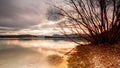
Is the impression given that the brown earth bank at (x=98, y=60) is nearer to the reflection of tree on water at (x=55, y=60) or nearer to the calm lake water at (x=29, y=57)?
the reflection of tree on water at (x=55, y=60)

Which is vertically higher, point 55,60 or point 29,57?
point 55,60

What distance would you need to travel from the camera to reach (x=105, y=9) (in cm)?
2181

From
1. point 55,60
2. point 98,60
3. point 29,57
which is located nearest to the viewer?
point 98,60

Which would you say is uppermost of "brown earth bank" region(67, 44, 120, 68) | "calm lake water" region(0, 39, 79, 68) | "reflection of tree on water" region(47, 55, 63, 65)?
"brown earth bank" region(67, 44, 120, 68)

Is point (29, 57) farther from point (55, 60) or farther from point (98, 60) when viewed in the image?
point (98, 60)

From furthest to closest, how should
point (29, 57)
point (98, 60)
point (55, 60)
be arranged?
point (29, 57) < point (55, 60) < point (98, 60)

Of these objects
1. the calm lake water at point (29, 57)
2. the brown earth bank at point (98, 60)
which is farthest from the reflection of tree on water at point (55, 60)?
the brown earth bank at point (98, 60)

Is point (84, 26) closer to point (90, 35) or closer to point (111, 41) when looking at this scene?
point (90, 35)

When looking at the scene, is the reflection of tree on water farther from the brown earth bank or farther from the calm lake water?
the brown earth bank

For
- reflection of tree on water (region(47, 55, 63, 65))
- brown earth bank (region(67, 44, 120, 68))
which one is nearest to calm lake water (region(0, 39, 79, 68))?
reflection of tree on water (region(47, 55, 63, 65))

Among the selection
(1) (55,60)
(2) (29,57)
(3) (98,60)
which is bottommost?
(2) (29,57)

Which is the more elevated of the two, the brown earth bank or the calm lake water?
the brown earth bank

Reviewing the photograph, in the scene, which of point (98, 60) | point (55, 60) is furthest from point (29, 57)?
point (98, 60)

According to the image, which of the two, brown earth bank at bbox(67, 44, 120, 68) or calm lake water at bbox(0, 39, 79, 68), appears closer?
brown earth bank at bbox(67, 44, 120, 68)
